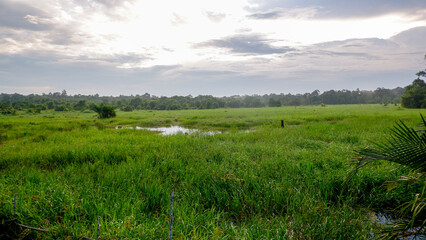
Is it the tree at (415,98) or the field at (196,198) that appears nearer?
the field at (196,198)

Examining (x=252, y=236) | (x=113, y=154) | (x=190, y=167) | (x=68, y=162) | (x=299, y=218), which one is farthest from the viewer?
(x=113, y=154)

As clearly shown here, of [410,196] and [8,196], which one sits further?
[410,196]

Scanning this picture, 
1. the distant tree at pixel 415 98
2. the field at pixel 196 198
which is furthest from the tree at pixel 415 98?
the field at pixel 196 198

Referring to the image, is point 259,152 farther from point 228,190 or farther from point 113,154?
point 113,154

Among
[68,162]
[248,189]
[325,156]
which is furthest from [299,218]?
[68,162]

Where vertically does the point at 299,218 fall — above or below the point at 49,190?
below

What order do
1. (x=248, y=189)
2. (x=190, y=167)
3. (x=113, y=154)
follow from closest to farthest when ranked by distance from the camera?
(x=248, y=189) → (x=190, y=167) → (x=113, y=154)

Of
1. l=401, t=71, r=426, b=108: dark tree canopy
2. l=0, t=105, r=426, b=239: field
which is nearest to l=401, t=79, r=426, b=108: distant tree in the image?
l=401, t=71, r=426, b=108: dark tree canopy

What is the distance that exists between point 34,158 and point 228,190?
674 centimetres

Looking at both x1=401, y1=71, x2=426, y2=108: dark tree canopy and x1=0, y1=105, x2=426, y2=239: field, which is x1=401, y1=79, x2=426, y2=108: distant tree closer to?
x1=401, y1=71, x2=426, y2=108: dark tree canopy

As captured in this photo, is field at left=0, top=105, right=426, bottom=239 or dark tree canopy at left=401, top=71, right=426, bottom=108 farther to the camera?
dark tree canopy at left=401, top=71, right=426, bottom=108

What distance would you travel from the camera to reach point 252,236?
306cm

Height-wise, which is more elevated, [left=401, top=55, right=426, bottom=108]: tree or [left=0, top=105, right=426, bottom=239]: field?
[left=401, top=55, right=426, bottom=108]: tree

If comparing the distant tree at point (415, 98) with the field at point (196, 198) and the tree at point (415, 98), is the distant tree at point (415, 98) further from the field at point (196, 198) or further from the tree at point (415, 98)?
the field at point (196, 198)
